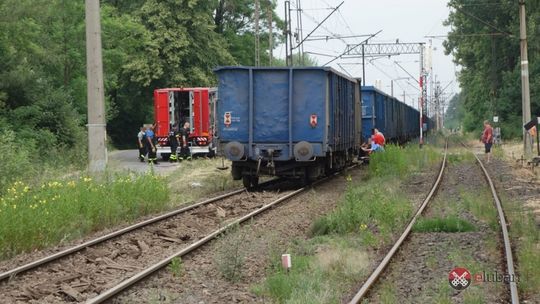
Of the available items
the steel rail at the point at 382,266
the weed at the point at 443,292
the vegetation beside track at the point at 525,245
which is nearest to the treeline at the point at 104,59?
the steel rail at the point at 382,266

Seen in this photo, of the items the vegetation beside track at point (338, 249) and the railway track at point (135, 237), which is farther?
the railway track at point (135, 237)

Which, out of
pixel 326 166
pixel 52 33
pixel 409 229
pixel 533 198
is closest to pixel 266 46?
pixel 52 33

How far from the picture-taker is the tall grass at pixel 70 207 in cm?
1008

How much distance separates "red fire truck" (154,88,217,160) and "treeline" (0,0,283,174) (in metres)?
3.52

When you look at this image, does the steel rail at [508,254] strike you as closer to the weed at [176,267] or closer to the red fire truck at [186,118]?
the weed at [176,267]

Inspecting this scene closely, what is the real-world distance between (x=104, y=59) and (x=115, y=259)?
29991 millimetres

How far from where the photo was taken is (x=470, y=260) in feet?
28.5

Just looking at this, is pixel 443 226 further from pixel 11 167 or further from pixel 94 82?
pixel 11 167

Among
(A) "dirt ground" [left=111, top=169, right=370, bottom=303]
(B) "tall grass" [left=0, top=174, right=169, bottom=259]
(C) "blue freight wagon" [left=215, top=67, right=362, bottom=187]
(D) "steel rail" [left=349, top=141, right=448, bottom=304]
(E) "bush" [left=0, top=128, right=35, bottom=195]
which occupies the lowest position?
(A) "dirt ground" [left=111, top=169, right=370, bottom=303]

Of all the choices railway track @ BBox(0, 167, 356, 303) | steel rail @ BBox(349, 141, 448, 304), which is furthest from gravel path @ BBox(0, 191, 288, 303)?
steel rail @ BBox(349, 141, 448, 304)

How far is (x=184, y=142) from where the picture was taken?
28.9 m

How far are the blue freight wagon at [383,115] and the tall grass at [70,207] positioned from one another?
14928 mm

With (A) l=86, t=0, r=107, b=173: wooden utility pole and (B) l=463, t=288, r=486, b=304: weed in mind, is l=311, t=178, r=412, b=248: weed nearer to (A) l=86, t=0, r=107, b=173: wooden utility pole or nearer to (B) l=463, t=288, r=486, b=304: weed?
(B) l=463, t=288, r=486, b=304: weed

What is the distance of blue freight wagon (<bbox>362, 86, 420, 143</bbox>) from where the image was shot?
29042mm
